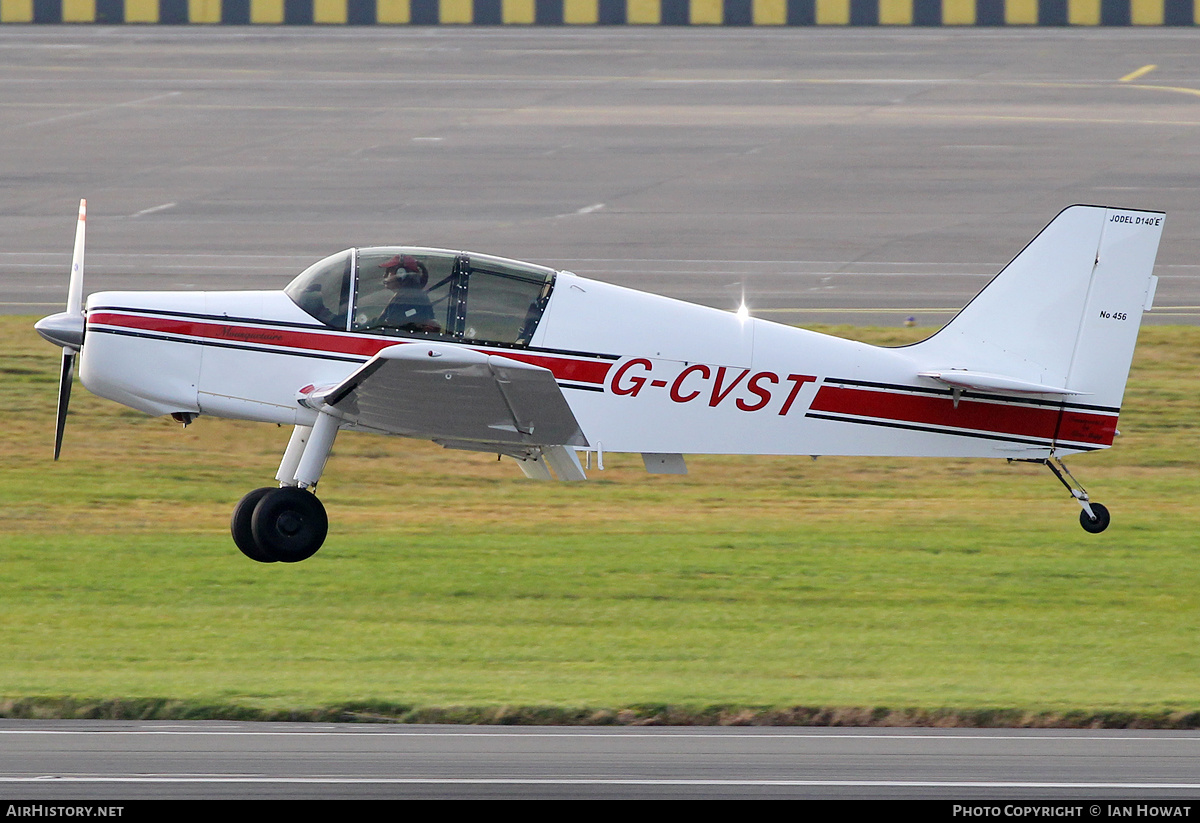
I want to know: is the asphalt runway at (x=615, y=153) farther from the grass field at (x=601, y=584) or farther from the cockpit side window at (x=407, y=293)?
the cockpit side window at (x=407, y=293)

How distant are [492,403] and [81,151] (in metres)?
23.0

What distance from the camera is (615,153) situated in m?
34.0

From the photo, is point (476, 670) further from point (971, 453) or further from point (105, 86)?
point (105, 86)

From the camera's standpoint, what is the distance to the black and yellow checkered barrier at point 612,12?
48625mm

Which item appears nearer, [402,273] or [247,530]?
[402,273]

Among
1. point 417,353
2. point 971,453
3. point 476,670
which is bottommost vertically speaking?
point 476,670

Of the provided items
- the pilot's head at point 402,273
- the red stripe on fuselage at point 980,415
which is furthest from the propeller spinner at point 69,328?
the red stripe on fuselage at point 980,415

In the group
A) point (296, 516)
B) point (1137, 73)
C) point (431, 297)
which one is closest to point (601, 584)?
point (296, 516)

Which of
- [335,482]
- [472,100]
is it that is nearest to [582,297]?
[335,482]

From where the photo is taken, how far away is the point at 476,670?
49.4ft

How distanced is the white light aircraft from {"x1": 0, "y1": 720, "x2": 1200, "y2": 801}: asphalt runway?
1.95m

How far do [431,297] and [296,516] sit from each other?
82.9 inches

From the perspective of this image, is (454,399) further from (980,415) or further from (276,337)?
(980,415)

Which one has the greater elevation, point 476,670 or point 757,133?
point 757,133
